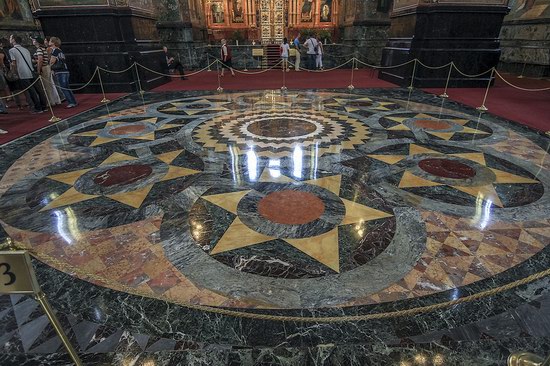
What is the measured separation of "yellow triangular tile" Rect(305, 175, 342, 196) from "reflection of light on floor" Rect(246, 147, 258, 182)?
689mm

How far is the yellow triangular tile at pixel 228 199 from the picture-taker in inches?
124

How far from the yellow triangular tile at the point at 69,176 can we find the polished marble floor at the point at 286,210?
0.03 meters

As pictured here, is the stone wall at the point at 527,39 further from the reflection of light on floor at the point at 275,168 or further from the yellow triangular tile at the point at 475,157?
the reflection of light on floor at the point at 275,168

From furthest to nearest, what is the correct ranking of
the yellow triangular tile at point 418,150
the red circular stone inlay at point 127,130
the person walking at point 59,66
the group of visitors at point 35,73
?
1. the person walking at point 59,66
2. the group of visitors at point 35,73
3. the red circular stone inlay at point 127,130
4. the yellow triangular tile at point 418,150

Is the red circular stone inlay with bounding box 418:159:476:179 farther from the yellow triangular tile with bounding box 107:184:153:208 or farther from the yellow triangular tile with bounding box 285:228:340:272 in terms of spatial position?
the yellow triangular tile with bounding box 107:184:153:208

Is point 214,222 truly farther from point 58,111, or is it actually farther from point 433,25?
point 433,25

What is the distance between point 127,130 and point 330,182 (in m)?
4.16

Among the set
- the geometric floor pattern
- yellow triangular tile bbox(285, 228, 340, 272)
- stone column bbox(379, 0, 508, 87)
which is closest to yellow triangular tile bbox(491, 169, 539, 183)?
the geometric floor pattern

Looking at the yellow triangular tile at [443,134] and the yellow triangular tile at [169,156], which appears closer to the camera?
the yellow triangular tile at [169,156]

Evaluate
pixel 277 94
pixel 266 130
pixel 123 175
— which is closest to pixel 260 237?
pixel 123 175

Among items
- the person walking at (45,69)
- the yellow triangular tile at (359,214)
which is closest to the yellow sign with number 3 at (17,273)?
the yellow triangular tile at (359,214)

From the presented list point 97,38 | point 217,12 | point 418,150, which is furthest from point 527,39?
point 97,38

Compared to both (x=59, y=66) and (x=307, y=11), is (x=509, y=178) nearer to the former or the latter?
(x=59, y=66)

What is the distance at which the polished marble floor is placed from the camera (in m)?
2.21
